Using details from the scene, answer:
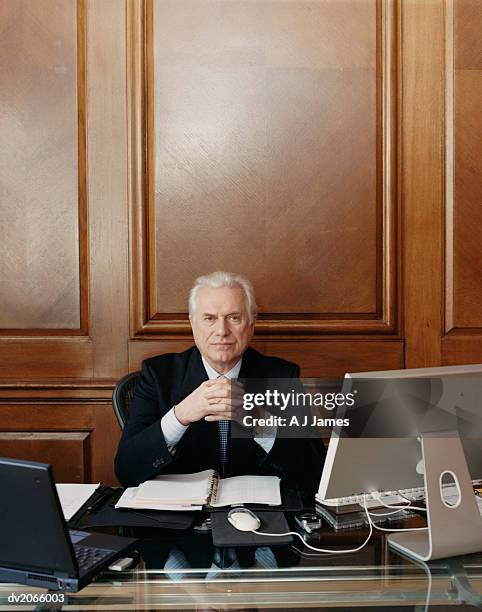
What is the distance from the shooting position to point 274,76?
284 cm

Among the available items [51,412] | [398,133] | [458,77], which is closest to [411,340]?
[398,133]

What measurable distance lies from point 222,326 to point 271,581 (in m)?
1.06

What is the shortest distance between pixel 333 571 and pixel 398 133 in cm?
202

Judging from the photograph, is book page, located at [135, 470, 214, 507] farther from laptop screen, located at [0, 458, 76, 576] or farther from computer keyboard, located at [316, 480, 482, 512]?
laptop screen, located at [0, 458, 76, 576]

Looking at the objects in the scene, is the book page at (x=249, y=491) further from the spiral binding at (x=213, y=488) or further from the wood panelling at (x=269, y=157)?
the wood panelling at (x=269, y=157)

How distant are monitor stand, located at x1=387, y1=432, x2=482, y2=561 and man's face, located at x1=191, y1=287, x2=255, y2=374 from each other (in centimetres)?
88

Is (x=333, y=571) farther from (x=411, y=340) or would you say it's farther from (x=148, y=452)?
(x=411, y=340)

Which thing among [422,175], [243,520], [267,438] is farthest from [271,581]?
[422,175]

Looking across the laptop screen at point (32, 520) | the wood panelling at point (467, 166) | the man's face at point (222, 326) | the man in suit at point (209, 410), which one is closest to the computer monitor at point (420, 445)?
the man in suit at point (209, 410)

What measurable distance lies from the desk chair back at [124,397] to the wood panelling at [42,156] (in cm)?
48

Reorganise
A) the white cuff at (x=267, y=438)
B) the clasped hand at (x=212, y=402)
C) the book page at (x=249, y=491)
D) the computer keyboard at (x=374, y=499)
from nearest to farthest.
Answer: the computer keyboard at (x=374, y=499), the book page at (x=249, y=491), the clasped hand at (x=212, y=402), the white cuff at (x=267, y=438)

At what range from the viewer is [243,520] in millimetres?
1588

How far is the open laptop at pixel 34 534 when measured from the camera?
1.22 m

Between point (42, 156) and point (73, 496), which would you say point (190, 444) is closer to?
point (73, 496)
